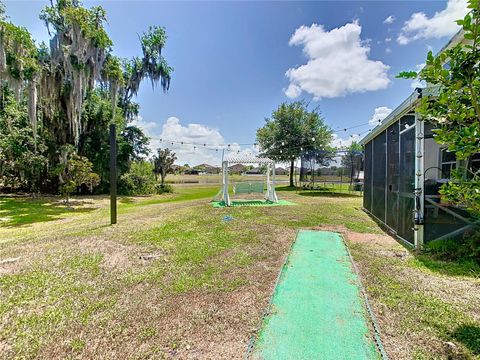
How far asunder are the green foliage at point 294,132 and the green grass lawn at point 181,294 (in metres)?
14.5

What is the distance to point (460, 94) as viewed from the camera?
6.28 ft

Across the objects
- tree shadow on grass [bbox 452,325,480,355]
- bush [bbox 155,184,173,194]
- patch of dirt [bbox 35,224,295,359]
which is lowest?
patch of dirt [bbox 35,224,295,359]

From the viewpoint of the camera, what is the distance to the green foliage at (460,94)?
5.63 feet

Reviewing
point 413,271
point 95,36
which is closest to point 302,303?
point 413,271

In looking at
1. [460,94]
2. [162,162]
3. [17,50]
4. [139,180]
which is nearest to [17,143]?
[17,50]

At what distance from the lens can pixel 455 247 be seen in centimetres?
405

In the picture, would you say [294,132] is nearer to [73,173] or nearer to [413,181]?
[413,181]

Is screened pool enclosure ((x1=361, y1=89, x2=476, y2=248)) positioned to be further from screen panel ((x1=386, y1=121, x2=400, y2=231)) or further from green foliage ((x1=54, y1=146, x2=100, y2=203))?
green foliage ((x1=54, y1=146, x2=100, y2=203))

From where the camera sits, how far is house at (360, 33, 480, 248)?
432 centimetres

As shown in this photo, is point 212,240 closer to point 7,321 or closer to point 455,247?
point 7,321

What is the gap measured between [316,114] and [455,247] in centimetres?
1711

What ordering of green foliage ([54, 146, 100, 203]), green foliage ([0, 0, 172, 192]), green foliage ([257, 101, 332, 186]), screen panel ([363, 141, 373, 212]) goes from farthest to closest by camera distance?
green foliage ([257, 101, 332, 186])
green foliage ([54, 146, 100, 203])
green foliage ([0, 0, 172, 192])
screen panel ([363, 141, 373, 212])

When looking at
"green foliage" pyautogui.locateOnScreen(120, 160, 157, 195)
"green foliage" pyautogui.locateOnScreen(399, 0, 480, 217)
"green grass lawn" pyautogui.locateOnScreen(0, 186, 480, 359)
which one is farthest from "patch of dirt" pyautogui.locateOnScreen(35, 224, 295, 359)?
"green foliage" pyautogui.locateOnScreen(120, 160, 157, 195)

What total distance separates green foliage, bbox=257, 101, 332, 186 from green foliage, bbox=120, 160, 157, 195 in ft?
33.8
